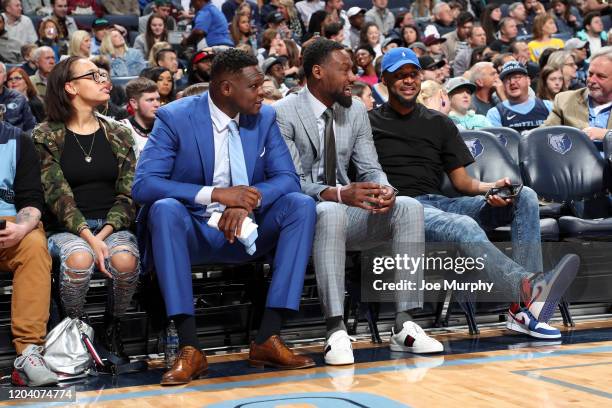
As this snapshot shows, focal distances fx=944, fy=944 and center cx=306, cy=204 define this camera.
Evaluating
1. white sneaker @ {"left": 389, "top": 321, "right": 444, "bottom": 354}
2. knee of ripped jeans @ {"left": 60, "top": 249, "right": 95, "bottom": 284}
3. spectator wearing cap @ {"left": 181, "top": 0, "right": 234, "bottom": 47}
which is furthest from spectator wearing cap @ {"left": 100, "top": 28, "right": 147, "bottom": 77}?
white sneaker @ {"left": 389, "top": 321, "right": 444, "bottom": 354}

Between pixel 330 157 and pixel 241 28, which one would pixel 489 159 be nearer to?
pixel 330 157

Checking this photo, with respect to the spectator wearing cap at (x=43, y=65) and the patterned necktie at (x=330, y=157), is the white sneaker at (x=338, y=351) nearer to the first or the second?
the patterned necktie at (x=330, y=157)

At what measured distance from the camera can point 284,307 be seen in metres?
4.02

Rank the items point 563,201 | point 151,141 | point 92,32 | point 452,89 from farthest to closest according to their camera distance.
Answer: point 92,32
point 452,89
point 563,201
point 151,141

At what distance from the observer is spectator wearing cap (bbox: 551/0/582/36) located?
45.4 ft

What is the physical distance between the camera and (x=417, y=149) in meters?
5.02

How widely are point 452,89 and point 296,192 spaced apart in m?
3.23

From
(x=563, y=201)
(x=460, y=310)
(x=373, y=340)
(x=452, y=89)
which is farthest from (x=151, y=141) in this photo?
(x=452, y=89)

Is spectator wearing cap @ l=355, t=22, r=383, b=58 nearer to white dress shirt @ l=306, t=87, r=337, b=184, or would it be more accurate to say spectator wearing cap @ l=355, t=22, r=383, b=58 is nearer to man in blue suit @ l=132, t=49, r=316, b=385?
white dress shirt @ l=306, t=87, r=337, b=184

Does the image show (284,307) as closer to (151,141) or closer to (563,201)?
(151,141)

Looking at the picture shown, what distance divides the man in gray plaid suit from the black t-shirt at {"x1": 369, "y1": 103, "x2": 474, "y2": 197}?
21cm

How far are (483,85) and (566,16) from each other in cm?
648

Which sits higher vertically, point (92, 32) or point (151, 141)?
point (92, 32)

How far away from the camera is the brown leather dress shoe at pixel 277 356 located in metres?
3.98
